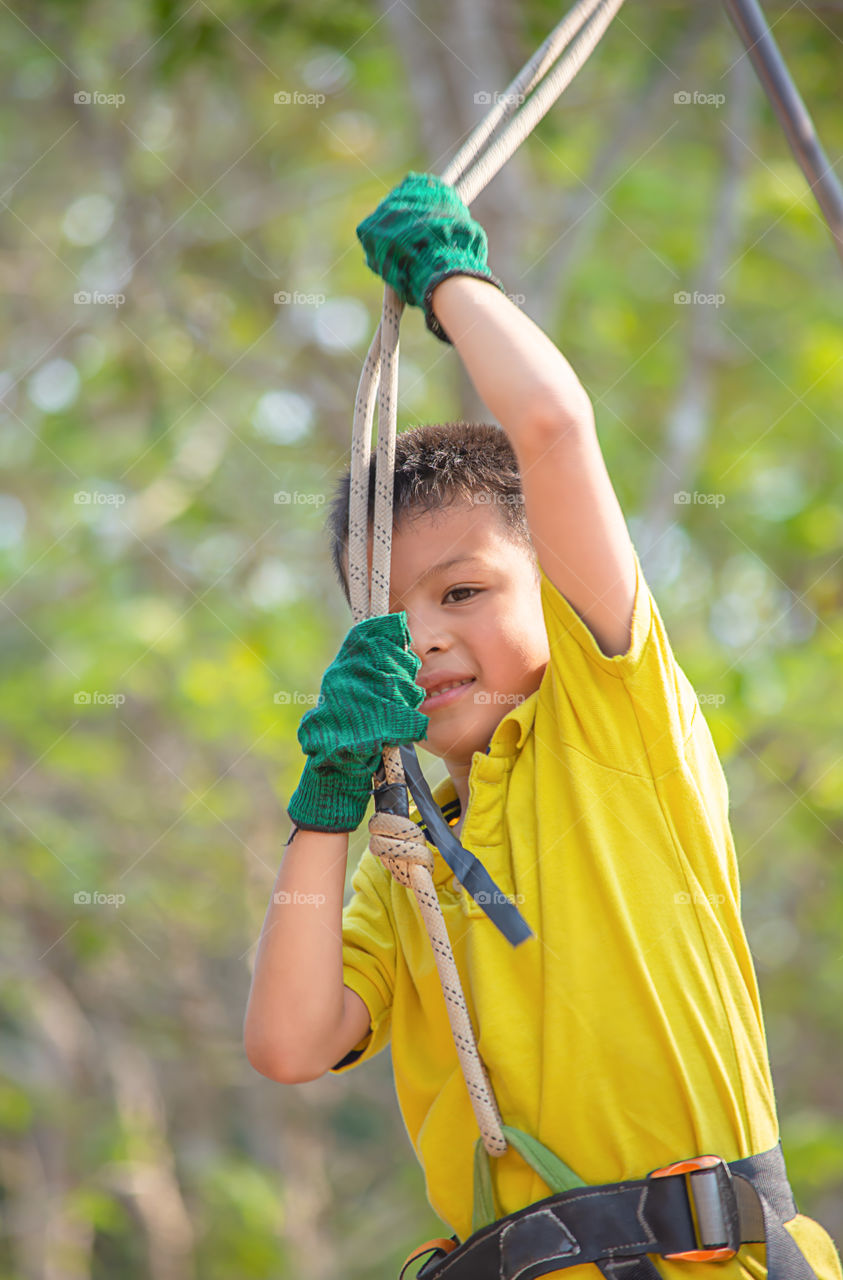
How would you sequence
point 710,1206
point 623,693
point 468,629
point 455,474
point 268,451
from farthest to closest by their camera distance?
point 268,451, point 455,474, point 468,629, point 623,693, point 710,1206

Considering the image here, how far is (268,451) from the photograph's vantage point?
5.17 metres

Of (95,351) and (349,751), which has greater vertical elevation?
(95,351)

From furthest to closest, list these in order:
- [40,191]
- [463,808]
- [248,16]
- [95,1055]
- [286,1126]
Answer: [95,1055], [286,1126], [40,191], [248,16], [463,808]

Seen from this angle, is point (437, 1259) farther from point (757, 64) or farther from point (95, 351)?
point (95, 351)

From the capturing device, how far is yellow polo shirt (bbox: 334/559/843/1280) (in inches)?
42.2

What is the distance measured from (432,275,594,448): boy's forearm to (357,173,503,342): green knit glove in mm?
42

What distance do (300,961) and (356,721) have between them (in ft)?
0.84

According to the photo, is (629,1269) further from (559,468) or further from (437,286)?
(437,286)

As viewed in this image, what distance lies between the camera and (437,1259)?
3.88 feet

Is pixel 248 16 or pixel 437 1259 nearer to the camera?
pixel 437 1259

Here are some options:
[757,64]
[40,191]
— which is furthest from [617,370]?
[757,64]

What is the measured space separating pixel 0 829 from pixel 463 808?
4495mm

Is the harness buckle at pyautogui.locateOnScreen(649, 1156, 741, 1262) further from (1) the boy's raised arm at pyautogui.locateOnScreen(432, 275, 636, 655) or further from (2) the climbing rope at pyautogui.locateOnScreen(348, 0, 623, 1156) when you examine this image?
(1) the boy's raised arm at pyautogui.locateOnScreen(432, 275, 636, 655)

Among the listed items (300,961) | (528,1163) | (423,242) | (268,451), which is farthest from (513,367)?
(268,451)
